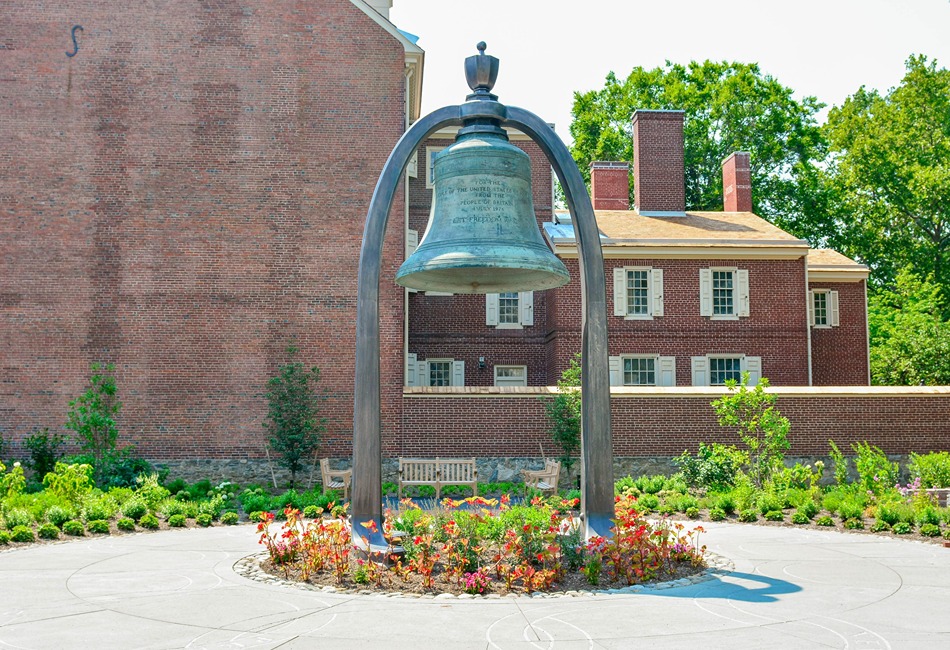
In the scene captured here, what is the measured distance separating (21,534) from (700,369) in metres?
20.7

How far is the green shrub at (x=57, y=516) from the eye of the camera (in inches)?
530

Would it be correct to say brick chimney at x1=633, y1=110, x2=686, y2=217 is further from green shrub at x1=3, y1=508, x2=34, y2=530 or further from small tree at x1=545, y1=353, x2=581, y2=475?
green shrub at x1=3, y1=508, x2=34, y2=530

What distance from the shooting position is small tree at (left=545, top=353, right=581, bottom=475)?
20.5 m

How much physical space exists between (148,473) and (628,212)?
18.7 meters

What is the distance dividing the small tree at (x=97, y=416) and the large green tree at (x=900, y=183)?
112 feet

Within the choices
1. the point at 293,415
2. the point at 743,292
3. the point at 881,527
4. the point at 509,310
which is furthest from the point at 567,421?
the point at 743,292

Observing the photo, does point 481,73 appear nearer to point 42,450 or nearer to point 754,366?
point 42,450

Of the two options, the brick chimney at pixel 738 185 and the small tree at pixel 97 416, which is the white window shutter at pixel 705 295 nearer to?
the brick chimney at pixel 738 185

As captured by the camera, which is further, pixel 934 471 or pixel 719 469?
pixel 719 469

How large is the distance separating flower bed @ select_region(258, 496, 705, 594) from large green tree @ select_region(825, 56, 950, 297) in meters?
36.8

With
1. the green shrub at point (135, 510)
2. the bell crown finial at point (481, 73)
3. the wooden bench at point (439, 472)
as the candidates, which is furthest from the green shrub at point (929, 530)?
the green shrub at point (135, 510)

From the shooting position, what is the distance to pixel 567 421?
20562 millimetres

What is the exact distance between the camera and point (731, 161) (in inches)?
1363

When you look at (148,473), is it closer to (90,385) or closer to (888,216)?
(90,385)
